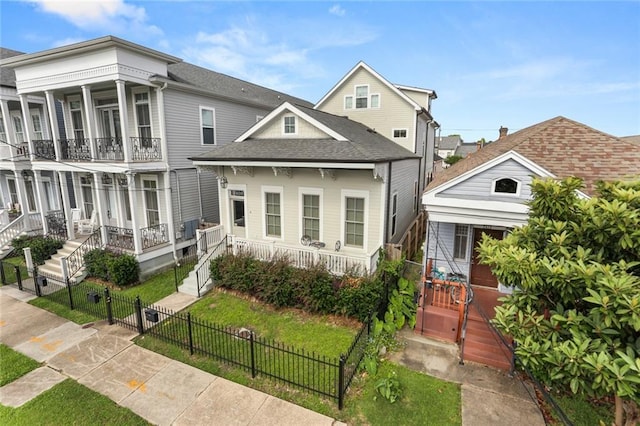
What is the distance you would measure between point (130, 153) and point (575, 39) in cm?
1731

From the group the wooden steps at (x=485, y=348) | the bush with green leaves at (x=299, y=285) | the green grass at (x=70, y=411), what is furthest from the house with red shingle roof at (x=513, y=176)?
the green grass at (x=70, y=411)

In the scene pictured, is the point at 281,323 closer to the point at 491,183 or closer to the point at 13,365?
the point at 13,365

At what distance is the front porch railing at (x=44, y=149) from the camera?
14828 millimetres

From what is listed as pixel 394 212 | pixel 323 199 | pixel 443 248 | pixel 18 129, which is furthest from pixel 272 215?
pixel 18 129

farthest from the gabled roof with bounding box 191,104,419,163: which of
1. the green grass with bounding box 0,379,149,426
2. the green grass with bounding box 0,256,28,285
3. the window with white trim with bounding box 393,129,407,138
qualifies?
the green grass with bounding box 0,256,28,285

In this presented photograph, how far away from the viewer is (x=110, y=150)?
13.8 metres

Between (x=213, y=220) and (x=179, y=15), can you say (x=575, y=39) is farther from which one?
(x=213, y=220)

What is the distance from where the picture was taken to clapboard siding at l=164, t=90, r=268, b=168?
533 inches

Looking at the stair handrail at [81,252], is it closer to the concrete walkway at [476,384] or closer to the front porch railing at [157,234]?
the front porch railing at [157,234]

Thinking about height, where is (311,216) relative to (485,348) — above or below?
above

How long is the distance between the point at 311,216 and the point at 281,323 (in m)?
4.17

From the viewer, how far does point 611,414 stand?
5934 millimetres

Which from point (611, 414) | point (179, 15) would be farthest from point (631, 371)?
point (179, 15)

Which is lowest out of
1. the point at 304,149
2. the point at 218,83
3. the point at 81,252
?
the point at 81,252
